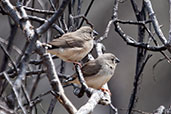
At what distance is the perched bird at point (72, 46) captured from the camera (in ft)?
16.4

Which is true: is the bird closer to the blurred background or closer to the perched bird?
the perched bird

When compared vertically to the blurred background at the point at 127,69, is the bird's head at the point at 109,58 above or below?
above

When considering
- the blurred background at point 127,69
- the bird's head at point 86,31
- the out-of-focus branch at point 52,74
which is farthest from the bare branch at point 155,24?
the blurred background at point 127,69

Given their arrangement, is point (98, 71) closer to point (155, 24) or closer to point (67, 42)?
point (67, 42)

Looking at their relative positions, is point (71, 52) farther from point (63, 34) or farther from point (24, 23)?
point (24, 23)

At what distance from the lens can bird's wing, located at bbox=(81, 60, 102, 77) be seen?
4.94 meters

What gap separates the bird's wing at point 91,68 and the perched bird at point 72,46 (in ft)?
0.64

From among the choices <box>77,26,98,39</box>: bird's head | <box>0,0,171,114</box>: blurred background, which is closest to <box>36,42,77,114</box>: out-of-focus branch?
<box>77,26,98,39</box>: bird's head

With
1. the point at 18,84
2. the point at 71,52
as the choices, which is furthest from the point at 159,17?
the point at 18,84

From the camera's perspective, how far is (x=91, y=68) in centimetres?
499

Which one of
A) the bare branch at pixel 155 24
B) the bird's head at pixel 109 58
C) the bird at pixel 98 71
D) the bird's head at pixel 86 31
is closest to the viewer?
the bare branch at pixel 155 24

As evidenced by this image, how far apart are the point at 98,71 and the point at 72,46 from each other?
55 centimetres

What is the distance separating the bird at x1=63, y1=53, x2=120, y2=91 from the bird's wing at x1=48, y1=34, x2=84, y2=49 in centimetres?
39

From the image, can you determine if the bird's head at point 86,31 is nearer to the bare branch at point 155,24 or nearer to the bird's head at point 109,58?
the bird's head at point 109,58
